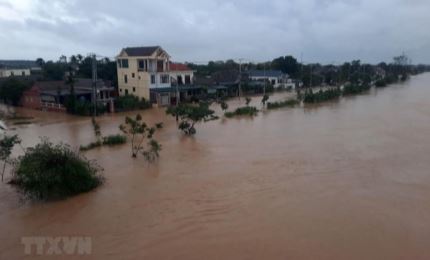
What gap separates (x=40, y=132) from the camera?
2128 centimetres

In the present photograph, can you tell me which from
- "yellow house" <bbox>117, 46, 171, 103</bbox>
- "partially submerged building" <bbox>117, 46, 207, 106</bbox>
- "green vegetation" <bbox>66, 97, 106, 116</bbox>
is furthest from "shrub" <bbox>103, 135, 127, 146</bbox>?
"yellow house" <bbox>117, 46, 171, 103</bbox>

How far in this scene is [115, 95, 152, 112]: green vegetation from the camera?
95.1 ft

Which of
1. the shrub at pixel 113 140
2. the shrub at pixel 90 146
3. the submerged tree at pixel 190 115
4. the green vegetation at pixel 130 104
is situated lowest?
the shrub at pixel 90 146

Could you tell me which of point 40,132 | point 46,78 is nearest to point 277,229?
point 40,132

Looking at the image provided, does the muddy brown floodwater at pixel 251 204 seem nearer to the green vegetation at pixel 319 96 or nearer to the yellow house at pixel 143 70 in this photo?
the yellow house at pixel 143 70

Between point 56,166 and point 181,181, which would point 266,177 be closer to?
point 181,181

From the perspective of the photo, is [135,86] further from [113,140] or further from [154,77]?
[113,140]

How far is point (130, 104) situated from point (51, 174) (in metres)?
19.8

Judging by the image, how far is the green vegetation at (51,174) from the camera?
32.4ft

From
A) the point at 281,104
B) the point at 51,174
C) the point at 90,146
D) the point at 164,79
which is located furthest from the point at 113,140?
the point at 281,104

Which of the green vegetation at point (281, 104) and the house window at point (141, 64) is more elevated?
the house window at point (141, 64)

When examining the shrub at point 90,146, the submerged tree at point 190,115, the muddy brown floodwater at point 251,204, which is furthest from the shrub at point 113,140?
the submerged tree at point 190,115

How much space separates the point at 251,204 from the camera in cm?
1002

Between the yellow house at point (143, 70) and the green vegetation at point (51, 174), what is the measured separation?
A: 2083 centimetres
